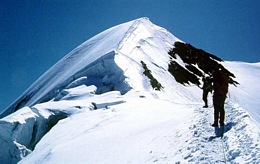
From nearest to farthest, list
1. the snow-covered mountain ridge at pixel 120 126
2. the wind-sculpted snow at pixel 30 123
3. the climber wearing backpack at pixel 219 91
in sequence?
the snow-covered mountain ridge at pixel 120 126, the climber wearing backpack at pixel 219 91, the wind-sculpted snow at pixel 30 123

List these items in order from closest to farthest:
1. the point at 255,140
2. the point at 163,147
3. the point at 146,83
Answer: the point at 255,140, the point at 163,147, the point at 146,83

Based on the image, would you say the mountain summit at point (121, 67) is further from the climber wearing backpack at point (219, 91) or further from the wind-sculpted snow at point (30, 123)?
the climber wearing backpack at point (219, 91)

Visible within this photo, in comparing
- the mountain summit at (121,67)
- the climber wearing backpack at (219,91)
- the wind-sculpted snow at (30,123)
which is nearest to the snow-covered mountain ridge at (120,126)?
the wind-sculpted snow at (30,123)

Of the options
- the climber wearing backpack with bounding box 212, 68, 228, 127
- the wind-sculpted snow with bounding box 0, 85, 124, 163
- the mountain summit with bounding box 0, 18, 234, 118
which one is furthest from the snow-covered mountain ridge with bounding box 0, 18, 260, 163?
the climber wearing backpack with bounding box 212, 68, 228, 127

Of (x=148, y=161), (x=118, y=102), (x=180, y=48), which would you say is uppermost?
(x=180, y=48)

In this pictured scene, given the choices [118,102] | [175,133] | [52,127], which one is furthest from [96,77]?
[175,133]

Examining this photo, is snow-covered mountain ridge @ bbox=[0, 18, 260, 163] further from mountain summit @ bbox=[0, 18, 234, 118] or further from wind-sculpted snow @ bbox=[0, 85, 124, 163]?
mountain summit @ bbox=[0, 18, 234, 118]

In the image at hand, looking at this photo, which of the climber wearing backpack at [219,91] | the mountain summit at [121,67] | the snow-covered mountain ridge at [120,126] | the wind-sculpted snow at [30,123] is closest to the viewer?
the snow-covered mountain ridge at [120,126]

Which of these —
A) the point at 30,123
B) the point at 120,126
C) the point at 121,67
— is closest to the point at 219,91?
the point at 120,126

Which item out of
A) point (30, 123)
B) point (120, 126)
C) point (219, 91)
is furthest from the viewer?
point (30, 123)

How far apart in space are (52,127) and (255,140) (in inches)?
471

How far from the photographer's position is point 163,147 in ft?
Answer: 27.0

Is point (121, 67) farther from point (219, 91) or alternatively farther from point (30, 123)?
point (219, 91)

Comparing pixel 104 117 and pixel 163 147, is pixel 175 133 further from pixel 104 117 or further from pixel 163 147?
pixel 104 117
